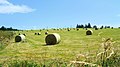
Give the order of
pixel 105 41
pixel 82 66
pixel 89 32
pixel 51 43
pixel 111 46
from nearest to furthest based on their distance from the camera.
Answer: pixel 82 66 → pixel 111 46 → pixel 105 41 → pixel 51 43 → pixel 89 32

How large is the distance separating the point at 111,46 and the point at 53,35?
126 feet

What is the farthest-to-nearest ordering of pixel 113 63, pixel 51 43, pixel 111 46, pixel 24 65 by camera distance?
pixel 51 43 < pixel 24 65 < pixel 113 63 < pixel 111 46

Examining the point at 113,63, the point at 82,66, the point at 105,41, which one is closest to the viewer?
the point at 82,66

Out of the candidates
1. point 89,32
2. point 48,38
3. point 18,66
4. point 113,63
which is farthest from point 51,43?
point 113,63

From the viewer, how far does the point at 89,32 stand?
213 feet

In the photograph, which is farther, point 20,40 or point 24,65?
point 20,40

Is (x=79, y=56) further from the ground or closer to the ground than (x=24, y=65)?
further from the ground

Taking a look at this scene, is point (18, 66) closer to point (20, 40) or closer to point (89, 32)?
point (20, 40)

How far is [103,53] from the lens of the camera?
9.70 feet

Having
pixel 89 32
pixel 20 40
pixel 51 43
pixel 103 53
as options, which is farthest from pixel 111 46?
pixel 89 32

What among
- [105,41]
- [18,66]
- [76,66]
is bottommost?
[18,66]

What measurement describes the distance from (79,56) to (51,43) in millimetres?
38247

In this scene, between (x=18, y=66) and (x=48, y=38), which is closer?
(x=18, y=66)

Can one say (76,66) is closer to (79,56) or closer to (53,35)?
(79,56)
